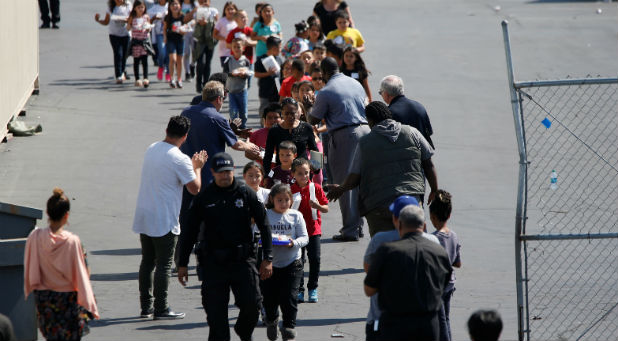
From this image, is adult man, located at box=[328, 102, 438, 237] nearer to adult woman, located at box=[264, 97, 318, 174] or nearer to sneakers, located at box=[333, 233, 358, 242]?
adult woman, located at box=[264, 97, 318, 174]

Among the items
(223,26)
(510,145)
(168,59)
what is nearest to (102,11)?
(168,59)

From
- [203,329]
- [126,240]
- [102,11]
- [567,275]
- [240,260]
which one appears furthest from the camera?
[102,11]

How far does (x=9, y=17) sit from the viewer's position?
1549 centimetres

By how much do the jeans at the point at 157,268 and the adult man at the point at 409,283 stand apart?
287 centimetres

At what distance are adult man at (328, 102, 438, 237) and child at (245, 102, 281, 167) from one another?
6.50 ft

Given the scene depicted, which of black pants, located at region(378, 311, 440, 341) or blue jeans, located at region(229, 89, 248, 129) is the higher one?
blue jeans, located at region(229, 89, 248, 129)

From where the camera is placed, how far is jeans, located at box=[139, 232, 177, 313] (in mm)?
8555

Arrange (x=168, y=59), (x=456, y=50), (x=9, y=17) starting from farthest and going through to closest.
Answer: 1. (x=456, y=50)
2. (x=168, y=59)
3. (x=9, y=17)

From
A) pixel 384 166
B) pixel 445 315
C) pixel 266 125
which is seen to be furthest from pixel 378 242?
pixel 266 125

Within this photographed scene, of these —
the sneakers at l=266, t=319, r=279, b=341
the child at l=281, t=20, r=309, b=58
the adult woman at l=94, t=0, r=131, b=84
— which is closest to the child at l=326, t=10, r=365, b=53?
the child at l=281, t=20, r=309, b=58

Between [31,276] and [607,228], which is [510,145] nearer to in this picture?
[607,228]

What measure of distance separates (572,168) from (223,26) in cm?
716

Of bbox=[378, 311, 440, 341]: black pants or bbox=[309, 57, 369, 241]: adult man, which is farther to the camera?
bbox=[309, 57, 369, 241]: adult man

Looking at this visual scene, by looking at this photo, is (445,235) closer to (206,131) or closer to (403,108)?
(403,108)
